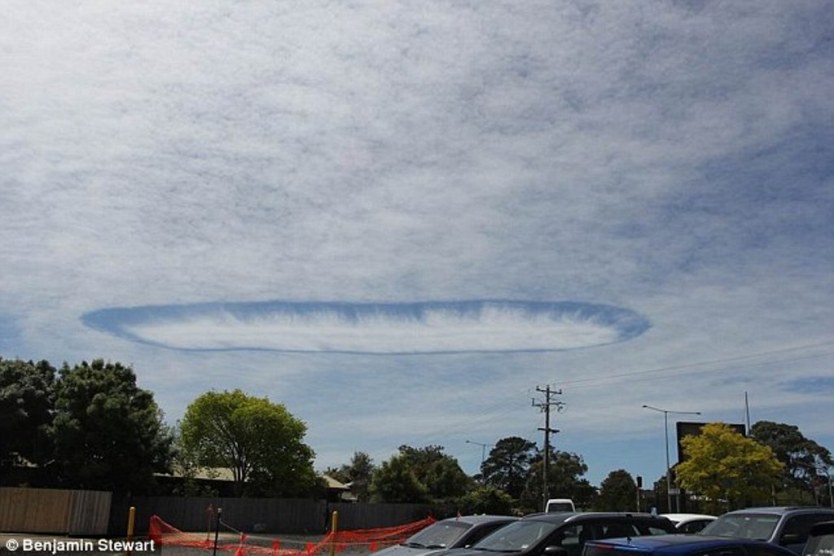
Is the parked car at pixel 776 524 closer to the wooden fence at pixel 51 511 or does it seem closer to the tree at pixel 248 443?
the wooden fence at pixel 51 511

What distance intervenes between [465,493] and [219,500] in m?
24.7

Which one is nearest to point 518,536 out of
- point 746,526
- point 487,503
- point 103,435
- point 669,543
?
point 669,543

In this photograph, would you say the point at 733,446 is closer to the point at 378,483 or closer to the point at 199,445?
the point at 378,483

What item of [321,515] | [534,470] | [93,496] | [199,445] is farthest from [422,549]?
[534,470]

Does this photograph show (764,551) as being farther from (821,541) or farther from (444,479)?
(444,479)

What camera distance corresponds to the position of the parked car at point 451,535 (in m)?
13.5

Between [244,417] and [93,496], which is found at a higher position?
[244,417]

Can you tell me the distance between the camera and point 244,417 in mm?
53281

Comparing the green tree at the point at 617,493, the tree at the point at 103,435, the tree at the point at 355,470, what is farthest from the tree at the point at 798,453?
the tree at the point at 103,435

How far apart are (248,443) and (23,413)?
1602cm

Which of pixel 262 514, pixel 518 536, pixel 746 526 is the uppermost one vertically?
pixel 746 526

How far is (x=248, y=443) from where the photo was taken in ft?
176

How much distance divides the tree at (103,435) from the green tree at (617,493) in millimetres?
48666

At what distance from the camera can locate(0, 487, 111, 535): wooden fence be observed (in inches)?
1369
